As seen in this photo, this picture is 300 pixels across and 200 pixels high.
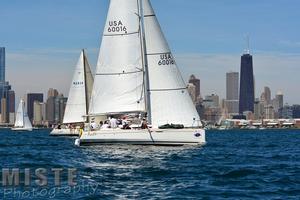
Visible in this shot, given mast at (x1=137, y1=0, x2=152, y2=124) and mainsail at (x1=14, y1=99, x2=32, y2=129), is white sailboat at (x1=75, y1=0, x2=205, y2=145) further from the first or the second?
→ mainsail at (x1=14, y1=99, x2=32, y2=129)

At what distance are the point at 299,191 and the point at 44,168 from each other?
11.3 meters

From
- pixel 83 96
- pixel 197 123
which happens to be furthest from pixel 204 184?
pixel 83 96

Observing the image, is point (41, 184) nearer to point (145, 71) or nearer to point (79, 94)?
point (145, 71)

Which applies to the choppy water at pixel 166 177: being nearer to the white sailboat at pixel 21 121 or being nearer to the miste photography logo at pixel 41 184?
the miste photography logo at pixel 41 184

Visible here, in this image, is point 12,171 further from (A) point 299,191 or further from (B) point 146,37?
(B) point 146,37

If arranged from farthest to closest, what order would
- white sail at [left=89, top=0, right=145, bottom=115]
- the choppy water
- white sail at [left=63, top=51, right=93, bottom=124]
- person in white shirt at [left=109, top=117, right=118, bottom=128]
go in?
white sail at [left=63, top=51, right=93, bottom=124]
white sail at [left=89, top=0, right=145, bottom=115]
person in white shirt at [left=109, top=117, right=118, bottom=128]
the choppy water

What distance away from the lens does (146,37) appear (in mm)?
47188

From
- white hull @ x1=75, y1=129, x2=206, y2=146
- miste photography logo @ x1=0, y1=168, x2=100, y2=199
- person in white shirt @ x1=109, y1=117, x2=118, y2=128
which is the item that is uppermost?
person in white shirt @ x1=109, y1=117, x2=118, y2=128

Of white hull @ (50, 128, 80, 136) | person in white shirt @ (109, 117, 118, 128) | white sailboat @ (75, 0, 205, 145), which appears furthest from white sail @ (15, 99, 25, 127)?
person in white shirt @ (109, 117, 118, 128)

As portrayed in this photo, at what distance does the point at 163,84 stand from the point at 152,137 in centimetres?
459

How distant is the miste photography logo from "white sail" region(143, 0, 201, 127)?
17.4 metres

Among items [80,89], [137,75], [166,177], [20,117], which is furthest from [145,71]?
[20,117]

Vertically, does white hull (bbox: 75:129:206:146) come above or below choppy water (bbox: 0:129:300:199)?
above

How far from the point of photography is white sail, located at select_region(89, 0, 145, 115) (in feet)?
155
